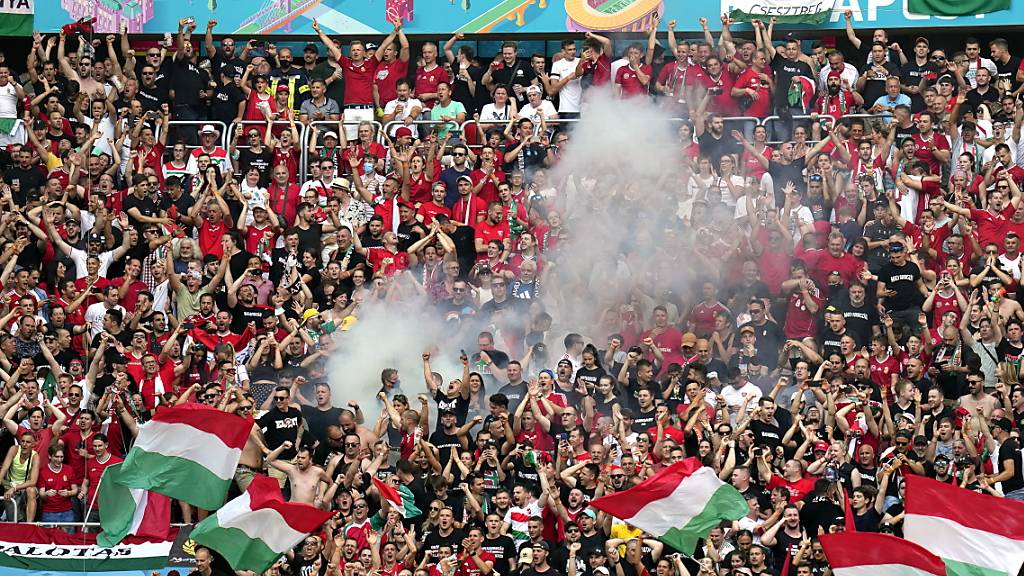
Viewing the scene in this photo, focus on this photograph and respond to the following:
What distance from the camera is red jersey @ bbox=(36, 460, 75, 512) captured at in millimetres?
17672

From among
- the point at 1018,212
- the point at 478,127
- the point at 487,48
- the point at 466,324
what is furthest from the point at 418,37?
the point at 1018,212

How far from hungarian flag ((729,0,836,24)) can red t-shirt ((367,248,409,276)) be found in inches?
199

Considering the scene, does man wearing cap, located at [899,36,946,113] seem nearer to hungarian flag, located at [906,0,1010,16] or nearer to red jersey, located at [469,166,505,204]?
hungarian flag, located at [906,0,1010,16]

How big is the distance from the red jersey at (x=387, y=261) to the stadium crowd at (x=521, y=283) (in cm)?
2

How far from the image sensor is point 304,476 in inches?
677

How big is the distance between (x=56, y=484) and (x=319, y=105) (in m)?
5.48

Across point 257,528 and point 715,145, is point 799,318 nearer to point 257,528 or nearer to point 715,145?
point 715,145

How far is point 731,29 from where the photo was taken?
73.4 ft

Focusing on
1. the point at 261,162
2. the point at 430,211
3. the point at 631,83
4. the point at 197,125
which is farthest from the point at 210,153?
the point at 631,83

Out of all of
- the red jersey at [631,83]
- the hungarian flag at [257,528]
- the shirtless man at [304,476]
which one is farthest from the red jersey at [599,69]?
the hungarian flag at [257,528]

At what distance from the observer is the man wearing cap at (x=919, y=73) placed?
2077cm

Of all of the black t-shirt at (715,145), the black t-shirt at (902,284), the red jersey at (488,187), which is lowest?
the black t-shirt at (902,284)

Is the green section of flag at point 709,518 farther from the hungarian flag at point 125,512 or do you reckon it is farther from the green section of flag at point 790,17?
the green section of flag at point 790,17

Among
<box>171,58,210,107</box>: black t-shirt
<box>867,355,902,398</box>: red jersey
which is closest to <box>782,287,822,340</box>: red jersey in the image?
<box>867,355,902,398</box>: red jersey
